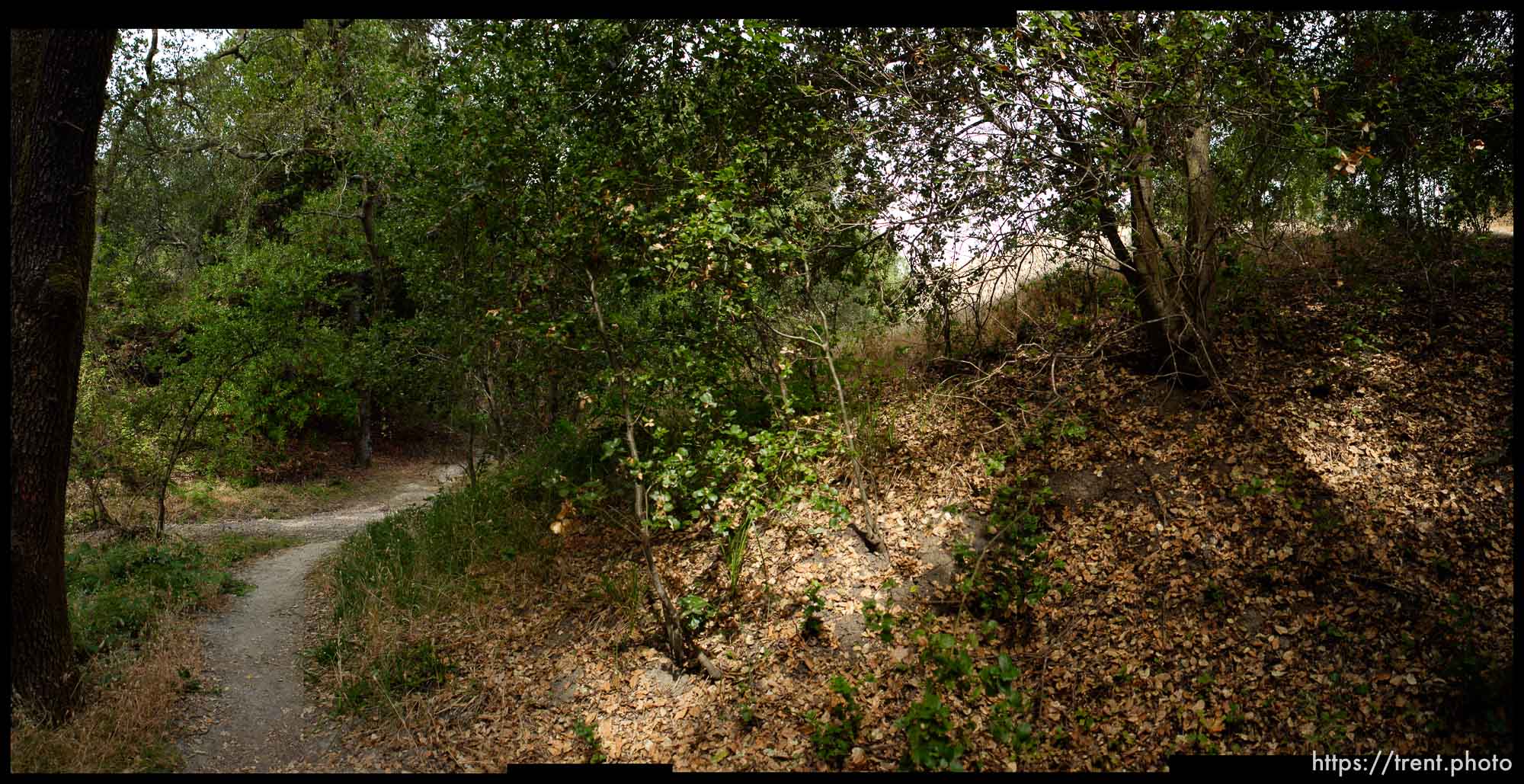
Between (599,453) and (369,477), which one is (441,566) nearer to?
(599,453)

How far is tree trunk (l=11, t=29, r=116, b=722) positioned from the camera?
5.11 meters

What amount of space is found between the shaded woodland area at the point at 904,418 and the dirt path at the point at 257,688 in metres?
0.14

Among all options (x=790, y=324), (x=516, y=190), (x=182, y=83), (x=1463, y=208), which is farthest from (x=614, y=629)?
(x=182, y=83)

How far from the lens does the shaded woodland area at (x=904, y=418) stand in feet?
16.6

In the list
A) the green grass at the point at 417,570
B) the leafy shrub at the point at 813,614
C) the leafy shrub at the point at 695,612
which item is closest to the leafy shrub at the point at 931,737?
the leafy shrub at the point at 813,614

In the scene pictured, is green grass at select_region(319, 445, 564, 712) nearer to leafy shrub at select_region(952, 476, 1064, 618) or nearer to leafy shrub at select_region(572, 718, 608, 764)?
leafy shrub at select_region(572, 718, 608, 764)

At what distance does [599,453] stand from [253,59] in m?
13.7

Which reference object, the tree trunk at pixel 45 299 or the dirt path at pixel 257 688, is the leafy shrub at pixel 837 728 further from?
the tree trunk at pixel 45 299

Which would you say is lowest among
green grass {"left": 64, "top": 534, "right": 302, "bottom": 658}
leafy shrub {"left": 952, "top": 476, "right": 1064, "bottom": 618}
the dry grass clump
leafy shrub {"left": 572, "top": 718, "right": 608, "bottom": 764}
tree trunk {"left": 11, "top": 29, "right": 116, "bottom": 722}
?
leafy shrub {"left": 572, "top": 718, "right": 608, "bottom": 764}

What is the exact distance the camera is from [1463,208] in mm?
7797

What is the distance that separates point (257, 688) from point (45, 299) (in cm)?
352

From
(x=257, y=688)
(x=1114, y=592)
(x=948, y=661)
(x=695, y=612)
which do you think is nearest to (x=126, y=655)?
(x=257, y=688)

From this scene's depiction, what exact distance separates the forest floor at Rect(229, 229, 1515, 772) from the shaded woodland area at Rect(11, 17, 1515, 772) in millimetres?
32

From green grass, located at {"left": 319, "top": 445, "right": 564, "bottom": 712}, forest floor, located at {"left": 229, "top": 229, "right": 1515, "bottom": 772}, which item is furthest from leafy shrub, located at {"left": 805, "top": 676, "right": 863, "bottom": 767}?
green grass, located at {"left": 319, "top": 445, "right": 564, "bottom": 712}
